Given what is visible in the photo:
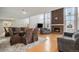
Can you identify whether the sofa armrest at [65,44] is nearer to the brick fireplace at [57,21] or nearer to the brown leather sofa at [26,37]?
the brick fireplace at [57,21]

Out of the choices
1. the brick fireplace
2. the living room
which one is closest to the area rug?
the living room

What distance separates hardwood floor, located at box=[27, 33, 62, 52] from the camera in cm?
248

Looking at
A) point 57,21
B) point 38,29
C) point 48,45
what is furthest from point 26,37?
point 57,21

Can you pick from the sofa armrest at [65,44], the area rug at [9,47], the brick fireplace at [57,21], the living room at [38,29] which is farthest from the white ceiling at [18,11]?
the sofa armrest at [65,44]

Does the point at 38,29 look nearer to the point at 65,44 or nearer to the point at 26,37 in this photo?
the point at 26,37

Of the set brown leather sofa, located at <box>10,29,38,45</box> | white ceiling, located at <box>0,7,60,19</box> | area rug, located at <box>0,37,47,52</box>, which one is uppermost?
white ceiling, located at <box>0,7,60,19</box>

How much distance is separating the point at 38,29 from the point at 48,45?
1.33 feet

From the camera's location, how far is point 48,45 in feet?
8.24

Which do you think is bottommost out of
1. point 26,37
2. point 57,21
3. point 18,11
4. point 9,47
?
point 9,47

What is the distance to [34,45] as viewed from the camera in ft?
8.24

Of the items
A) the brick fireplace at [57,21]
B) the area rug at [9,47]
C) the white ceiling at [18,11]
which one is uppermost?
the white ceiling at [18,11]

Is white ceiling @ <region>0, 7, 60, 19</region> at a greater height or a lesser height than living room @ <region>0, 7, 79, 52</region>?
greater

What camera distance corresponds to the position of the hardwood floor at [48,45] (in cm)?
248

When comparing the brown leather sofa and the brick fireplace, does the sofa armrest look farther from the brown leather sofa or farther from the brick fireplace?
the brown leather sofa
